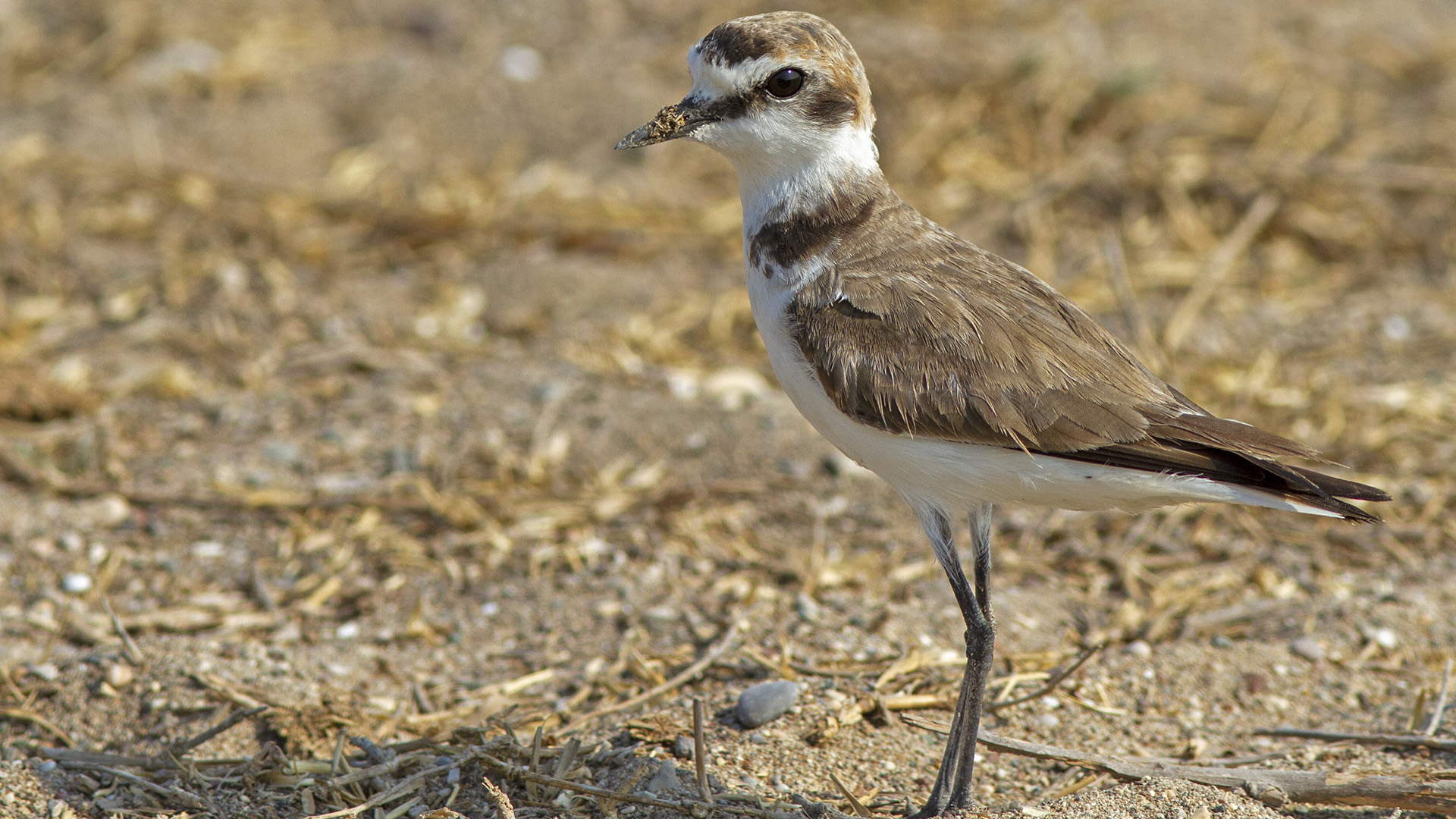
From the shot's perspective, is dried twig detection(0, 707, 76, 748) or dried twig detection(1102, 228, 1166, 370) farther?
dried twig detection(1102, 228, 1166, 370)

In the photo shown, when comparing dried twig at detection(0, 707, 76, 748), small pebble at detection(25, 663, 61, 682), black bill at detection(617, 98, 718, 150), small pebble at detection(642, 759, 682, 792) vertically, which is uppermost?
black bill at detection(617, 98, 718, 150)

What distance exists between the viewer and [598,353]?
5680 millimetres

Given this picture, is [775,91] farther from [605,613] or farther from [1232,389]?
[1232,389]

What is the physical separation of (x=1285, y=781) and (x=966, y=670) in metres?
0.81

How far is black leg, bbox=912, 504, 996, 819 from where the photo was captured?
3.12m

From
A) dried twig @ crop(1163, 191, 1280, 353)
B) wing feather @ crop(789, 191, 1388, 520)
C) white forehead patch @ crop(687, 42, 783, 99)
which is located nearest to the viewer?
wing feather @ crop(789, 191, 1388, 520)

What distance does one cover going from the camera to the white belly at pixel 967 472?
2.93 meters

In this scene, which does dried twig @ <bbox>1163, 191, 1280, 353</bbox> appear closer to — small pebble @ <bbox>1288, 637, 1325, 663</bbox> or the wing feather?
small pebble @ <bbox>1288, 637, 1325, 663</bbox>

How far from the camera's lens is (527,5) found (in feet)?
27.8

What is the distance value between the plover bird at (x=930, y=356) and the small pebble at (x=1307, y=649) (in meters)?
1.19

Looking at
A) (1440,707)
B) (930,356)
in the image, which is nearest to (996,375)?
(930,356)

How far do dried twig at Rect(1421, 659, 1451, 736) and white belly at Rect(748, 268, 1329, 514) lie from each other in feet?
3.38

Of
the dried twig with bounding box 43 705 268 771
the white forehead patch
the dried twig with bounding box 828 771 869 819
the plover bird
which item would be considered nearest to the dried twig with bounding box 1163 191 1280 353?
the plover bird

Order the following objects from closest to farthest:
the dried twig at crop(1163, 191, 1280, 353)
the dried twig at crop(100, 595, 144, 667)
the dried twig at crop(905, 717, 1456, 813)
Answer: the dried twig at crop(905, 717, 1456, 813) < the dried twig at crop(100, 595, 144, 667) < the dried twig at crop(1163, 191, 1280, 353)
